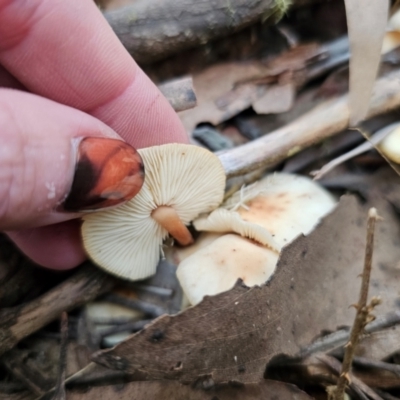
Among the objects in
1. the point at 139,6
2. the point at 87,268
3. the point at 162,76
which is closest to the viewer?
the point at 87,268

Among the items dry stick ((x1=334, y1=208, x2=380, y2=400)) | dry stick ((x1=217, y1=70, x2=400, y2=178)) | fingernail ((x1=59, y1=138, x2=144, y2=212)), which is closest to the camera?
dry stick ((x1=334, y1=208, x2=380, y2=400))

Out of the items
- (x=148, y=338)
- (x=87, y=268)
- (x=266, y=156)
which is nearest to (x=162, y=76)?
(x=266, y=156)

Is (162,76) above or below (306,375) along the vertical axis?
above

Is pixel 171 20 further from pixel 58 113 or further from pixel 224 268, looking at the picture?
pixel 224 268

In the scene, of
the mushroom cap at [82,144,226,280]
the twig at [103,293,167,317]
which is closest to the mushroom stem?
the mushroom cap at [82,144,226,280]

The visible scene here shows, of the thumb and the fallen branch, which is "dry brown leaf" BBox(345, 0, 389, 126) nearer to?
the fallen branch

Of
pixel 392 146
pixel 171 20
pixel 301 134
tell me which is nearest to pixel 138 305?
pixel 301 134

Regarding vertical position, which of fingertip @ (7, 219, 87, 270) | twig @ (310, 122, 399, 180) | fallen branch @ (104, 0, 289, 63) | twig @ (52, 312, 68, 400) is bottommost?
twig @ (310, 122, 399, 180)

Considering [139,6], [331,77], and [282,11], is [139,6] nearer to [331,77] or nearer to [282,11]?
[282,11]
